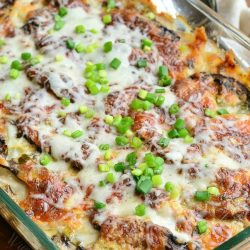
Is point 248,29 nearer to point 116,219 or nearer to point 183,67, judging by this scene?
point 183,67

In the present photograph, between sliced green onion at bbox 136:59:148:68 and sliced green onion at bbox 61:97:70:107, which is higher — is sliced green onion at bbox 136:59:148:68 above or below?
above

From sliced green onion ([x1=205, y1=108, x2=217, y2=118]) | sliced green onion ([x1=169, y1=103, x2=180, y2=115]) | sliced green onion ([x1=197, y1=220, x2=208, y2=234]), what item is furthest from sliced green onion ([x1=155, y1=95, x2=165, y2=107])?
sliced green onion ([x1=197, y1=220, x2=208, y2=234])

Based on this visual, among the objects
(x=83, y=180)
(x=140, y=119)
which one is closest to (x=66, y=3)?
(x=140, y=119)

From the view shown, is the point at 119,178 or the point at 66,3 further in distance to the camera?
the point at 66,3

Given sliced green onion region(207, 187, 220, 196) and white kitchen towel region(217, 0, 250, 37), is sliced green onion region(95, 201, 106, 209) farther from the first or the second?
white kitchen towel region(217, 0, 250, 37)

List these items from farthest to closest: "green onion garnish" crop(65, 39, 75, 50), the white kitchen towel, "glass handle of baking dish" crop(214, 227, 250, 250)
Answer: the white kitchen towel, "green onion garnish" crop(65, 39, 75, 50), "glass handle of baking dish" crop(214, 227, 250, 250)

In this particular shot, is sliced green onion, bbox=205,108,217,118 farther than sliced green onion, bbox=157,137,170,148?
Yes
